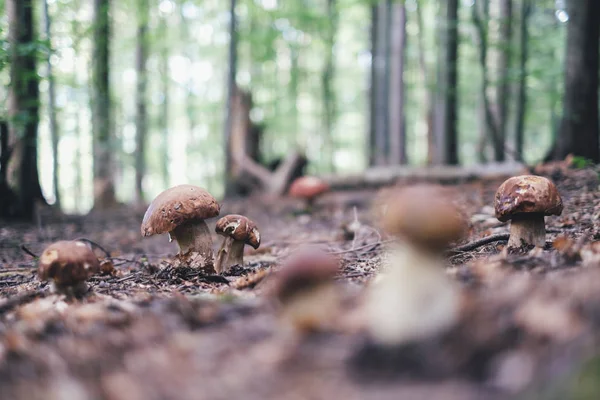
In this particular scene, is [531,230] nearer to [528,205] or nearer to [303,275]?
[528,205]

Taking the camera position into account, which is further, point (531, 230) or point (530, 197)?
point (531, 230)

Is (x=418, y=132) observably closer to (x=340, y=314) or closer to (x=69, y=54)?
(x=69, y=54)

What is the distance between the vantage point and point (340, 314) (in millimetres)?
2205

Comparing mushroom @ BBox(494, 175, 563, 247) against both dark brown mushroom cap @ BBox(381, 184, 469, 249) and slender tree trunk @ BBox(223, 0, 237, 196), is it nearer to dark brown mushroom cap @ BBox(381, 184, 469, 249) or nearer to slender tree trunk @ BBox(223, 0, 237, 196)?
dark brown mushroom cap @ BBox(381, 184, 469, 249)

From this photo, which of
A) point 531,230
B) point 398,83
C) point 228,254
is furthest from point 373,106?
point 531,230

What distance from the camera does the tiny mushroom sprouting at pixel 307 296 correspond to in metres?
2.14

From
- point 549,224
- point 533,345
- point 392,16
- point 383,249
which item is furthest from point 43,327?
point 392,16

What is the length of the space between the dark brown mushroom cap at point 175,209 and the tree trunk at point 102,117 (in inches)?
389

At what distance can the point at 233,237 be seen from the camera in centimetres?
460

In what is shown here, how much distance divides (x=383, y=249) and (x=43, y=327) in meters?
3.70

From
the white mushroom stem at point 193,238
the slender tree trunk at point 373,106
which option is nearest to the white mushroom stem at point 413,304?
the white mushroom stem at point 193,238

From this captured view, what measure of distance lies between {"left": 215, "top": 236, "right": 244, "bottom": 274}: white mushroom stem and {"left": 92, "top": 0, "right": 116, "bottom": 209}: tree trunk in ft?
32.3

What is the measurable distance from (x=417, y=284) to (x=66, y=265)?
8.25 feet

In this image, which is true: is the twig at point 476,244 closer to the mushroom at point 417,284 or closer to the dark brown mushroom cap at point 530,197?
the dark brown mushroom cap at point 530,197
